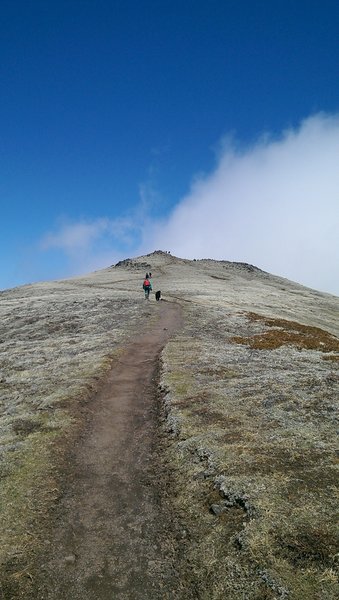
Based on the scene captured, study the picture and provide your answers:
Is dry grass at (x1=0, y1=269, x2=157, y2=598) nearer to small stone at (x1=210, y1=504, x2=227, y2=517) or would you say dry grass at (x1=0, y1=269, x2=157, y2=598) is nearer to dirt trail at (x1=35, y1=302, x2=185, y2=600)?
dirt trail at (x1=35, y1=302, x2=185, y2=600)

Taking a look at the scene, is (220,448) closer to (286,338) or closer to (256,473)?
(256,473)

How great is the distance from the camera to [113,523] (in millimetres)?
14797

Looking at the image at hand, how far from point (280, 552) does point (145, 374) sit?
21.4m

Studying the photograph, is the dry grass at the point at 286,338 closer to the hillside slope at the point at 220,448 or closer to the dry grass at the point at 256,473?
the hillside slope at the point at 220,448

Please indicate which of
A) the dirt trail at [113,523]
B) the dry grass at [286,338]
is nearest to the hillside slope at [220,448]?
the dry grass at [286,338]

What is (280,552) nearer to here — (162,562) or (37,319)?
(162,562)

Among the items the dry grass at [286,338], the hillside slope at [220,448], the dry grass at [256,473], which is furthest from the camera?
the dry grass at [286,338]

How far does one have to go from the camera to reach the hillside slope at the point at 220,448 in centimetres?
1206

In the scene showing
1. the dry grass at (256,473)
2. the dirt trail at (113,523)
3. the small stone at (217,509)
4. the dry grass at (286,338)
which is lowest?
the dirt trail at (113,523)

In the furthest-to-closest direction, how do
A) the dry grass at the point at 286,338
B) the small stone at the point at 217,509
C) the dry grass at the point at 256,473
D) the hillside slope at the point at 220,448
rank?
1. the dry grass at the point at 286,338
2. the small stone at the point at 217,509
3. the hillside slope at the point at 220,448
4. the dry grass at the point at 256,473

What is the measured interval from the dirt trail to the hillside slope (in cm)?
71

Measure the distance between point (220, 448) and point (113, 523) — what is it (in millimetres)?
6165

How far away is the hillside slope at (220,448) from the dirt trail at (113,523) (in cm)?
71

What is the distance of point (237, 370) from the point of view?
32.1 m
